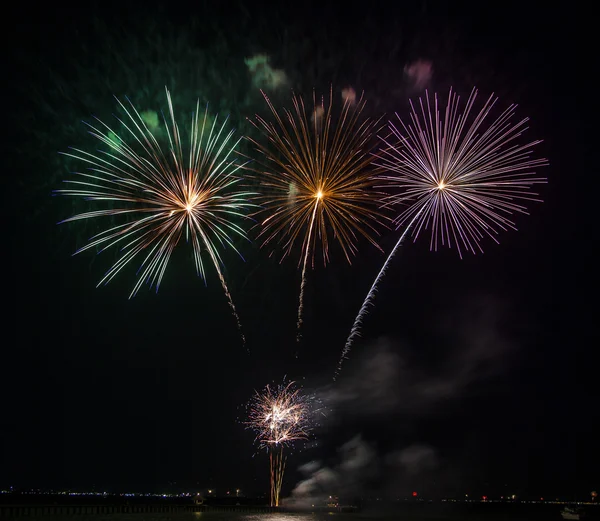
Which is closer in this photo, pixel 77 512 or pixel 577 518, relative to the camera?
pixel 77 512

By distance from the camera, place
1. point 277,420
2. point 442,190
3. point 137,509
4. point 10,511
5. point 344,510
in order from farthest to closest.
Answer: point 344,510
point 137,509
point 10,511
point 277,420
point 442,190

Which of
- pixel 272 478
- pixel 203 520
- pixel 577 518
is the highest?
pixel 577 518

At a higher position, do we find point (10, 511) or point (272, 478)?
point (272, 478)

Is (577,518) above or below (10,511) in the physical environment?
above

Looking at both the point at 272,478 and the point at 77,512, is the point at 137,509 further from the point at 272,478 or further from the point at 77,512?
the point at 272,478

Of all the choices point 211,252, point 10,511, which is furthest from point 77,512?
point 211,252

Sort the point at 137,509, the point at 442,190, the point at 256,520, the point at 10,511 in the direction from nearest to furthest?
1. the point at 442,190
2. the point at 10,511
3. the point at 256,520
4. the point at 137,509

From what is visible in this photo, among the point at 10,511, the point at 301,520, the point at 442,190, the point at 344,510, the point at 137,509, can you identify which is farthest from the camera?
the point at 344,510

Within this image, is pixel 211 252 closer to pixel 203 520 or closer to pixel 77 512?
pixel 203 520

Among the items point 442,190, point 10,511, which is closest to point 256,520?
point 10,511
